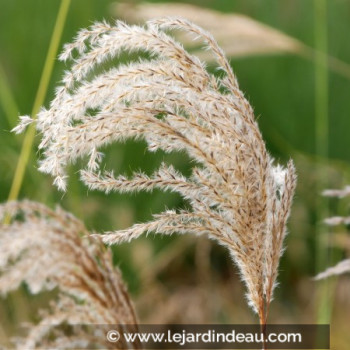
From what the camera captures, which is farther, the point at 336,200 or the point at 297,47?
the point at 336,200

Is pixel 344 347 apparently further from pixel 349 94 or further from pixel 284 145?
pixel 349 94

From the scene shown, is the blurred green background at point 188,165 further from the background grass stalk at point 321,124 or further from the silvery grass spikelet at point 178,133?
the silvery grass spikelet at point 178,133

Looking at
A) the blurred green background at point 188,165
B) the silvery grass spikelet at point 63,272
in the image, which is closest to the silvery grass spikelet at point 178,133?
Result: the silvery grass spikelet at point 63,272

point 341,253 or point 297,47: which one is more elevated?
point 297,47

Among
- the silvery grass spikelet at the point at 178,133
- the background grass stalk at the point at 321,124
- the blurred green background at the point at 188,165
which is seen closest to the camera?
the silvery grass spikelet at the point at 178,133

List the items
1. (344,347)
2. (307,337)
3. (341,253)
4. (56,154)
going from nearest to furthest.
Result: (56,154) < (344,347) < (307,337) < (341,253)

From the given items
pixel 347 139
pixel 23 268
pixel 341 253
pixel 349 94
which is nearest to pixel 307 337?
pixel 341 253
